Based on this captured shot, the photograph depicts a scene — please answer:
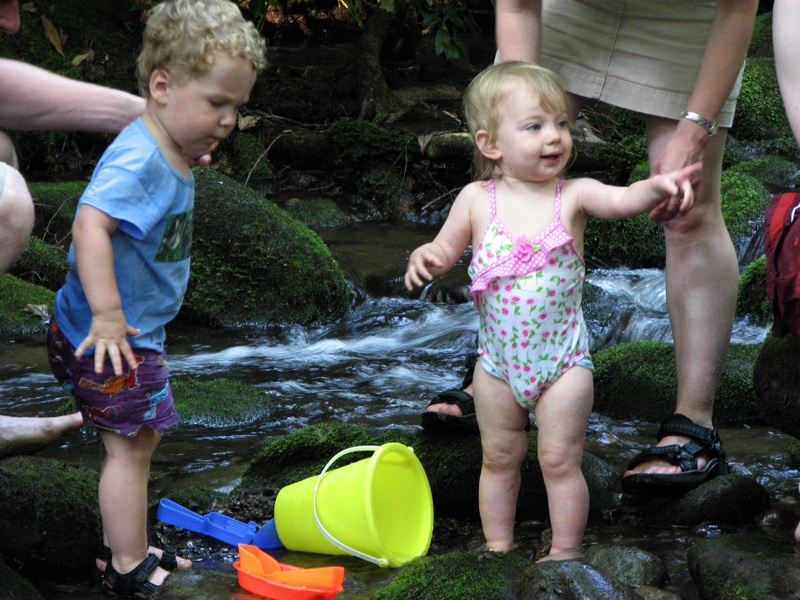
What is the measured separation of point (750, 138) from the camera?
9.80m

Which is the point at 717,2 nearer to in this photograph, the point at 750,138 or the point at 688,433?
the point at 688,433

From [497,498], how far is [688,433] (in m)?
0.75

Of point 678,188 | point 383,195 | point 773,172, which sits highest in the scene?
point 678,188

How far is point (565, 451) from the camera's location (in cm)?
268

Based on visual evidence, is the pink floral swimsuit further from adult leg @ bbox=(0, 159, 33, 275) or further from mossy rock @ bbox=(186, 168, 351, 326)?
mossy rock @ bbox=(186, 168, 351, 326)

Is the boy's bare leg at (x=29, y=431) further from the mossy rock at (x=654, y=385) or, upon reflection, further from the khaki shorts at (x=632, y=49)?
the mossy rock at (x=654, y=385)

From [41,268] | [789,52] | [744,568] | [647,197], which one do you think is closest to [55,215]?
[41,268]

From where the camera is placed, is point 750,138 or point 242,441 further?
point 750,138

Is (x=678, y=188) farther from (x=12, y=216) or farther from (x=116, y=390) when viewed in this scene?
(x=12, y=216)

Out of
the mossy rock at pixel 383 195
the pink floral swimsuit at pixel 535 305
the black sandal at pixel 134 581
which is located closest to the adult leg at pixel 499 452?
the pink floral swimsuit at pixel 535 305

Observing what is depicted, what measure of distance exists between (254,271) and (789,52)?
15.6 ft

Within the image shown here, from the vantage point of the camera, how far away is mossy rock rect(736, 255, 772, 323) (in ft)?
18.9

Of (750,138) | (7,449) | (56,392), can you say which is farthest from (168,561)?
(750,138)

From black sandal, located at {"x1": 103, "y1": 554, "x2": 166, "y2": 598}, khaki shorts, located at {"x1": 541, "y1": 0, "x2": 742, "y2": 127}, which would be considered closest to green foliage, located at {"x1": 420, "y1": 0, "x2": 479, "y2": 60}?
khaki shorts, located at {"x1": 541, "y1": 0, "x2": 742, "y2": 127}
